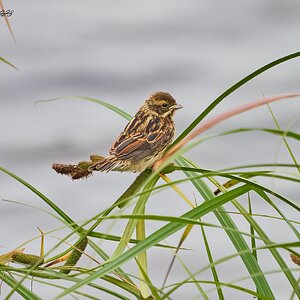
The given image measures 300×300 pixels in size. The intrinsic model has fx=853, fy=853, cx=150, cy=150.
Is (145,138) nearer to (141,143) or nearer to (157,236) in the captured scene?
(141,143)

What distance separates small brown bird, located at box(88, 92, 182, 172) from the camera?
3486 millimetres

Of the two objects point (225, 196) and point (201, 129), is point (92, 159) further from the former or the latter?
point (201, 129)

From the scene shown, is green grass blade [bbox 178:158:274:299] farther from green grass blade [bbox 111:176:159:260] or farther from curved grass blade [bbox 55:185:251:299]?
green grass blade [bbox 111:176:159:260]

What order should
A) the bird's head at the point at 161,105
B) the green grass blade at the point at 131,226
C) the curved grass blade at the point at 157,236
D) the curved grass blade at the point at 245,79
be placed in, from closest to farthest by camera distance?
the curved grass blade at the point at 157,236 → the curved grass blade at the point at 245,79 → the green grass blade at the point at 131,226 → the bird's head at the point at 161,105

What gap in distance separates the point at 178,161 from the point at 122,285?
22.2 inches

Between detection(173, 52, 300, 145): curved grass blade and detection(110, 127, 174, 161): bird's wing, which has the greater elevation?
detection(110, 127, 174, 161): bird's wing

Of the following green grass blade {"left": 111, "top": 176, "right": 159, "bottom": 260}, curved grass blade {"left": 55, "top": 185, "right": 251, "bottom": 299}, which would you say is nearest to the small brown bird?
green grass blade {"left": 111, "top": 176, "right": 159, "bottom": 260}

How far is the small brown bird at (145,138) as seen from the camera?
11.4 ft

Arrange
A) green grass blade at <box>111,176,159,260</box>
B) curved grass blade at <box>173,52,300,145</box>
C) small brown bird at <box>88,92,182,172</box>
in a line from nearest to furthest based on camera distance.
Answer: curved grass blade at <box>173,52,300,145</box>
green grass blade at <box>111,176,159,260</box>
small brown bird at <box>88,92,182,172</box>

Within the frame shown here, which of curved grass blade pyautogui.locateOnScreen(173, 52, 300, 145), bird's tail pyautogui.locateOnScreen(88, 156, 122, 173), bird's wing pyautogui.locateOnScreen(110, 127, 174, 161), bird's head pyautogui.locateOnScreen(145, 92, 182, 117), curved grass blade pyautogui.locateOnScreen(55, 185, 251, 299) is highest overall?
bird's head pyautogui.locateOnScreen(145, 92, 182, 117)

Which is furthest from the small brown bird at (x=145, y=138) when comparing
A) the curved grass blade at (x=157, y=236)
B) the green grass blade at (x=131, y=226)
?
the curved grass blade at (x=157, y=236)

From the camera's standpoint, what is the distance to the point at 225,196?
196cm

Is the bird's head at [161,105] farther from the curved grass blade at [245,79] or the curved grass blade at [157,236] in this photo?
the curved grass blade at [157,236]

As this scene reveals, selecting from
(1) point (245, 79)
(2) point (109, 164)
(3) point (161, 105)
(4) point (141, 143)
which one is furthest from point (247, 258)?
Result: (3) point (161, 105)
